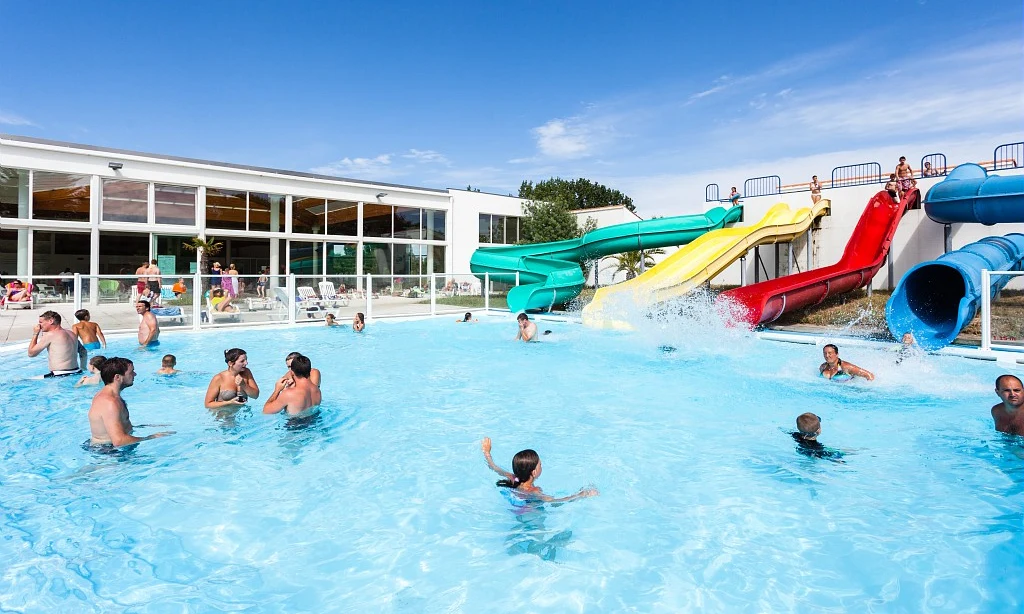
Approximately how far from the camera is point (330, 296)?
15.9m

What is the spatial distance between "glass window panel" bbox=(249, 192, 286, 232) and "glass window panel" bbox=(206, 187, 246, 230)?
34cm

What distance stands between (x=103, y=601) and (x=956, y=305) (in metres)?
14.8

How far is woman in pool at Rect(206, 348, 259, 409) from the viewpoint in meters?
6.49

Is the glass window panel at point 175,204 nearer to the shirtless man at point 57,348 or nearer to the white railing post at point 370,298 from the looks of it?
the white railing post at point 370,298

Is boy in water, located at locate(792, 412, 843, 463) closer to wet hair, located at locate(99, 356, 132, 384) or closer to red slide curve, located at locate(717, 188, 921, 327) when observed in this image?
wet hair, located at locate(99, 356, 132, 384)

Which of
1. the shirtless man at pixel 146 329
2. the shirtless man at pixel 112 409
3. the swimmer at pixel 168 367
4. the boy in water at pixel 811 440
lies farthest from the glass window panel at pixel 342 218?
the boy in water at pixel 811 440

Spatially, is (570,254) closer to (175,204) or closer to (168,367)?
(168,367)

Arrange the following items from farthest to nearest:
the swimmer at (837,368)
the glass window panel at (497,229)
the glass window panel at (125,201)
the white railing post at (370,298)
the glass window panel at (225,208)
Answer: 1. the glass window panel at (497,229)
2. the glass window panel at (225,208)
3. the glass window panel at (125,201)
4. the white railing post at (370,298)
5. the swimmer at (837,368)

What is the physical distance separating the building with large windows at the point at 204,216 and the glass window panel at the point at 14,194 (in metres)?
0.03

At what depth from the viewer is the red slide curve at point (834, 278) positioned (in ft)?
42.4

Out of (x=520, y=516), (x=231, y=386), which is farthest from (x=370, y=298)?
(x=520, y=516)

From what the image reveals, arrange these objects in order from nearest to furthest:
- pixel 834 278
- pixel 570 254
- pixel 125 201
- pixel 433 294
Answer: pixel 834 278 < pixel 433 294 < pixel 125 201 < pixel 570 254

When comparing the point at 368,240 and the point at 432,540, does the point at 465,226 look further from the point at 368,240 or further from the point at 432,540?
the point at 432,540

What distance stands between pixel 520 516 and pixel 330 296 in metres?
12.9
